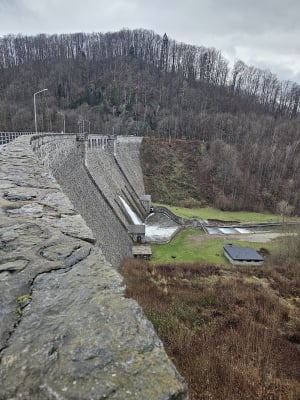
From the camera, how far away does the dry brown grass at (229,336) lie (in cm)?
643

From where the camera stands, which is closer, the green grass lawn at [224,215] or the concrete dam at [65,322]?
the concrete dam at [65,322]

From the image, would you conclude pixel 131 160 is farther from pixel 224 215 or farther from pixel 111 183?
pixel 111 183

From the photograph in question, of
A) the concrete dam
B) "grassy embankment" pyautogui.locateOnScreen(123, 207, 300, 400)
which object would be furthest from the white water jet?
the concrete dam

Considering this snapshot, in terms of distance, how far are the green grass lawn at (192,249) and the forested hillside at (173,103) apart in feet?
67.9

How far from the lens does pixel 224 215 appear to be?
55.5m

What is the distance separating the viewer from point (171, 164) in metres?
67.4

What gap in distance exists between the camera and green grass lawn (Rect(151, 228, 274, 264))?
107 ft

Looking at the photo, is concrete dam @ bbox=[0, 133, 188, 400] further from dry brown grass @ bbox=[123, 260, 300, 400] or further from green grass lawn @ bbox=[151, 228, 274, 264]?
green grass lawn @ bbox=[151, 228, 274, 264]

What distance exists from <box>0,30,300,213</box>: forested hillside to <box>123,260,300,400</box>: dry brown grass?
44.8 meters

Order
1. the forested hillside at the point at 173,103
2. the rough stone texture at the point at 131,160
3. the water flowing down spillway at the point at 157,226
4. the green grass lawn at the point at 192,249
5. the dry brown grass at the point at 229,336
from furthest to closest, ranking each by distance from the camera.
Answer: the forested hillside at the point at 173,103, the rough stone texture at the point at 131,160, the water flowing down spillway at the point at 157,226, the green grass lawn at the point at 192,249, the dry brown grass at the point at 229,336

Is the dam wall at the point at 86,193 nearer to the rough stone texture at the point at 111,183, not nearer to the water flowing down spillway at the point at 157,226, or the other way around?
the rough stone texture at the point at 111,183

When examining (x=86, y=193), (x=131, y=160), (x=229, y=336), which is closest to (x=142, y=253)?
(x=86, y=193)

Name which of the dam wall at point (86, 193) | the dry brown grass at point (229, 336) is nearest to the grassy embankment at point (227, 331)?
the dry brown grass at point (229, 336)

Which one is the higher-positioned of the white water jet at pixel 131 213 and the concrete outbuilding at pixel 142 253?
the white water jet at pixel 131 213
